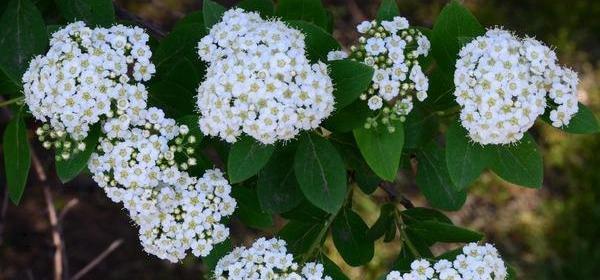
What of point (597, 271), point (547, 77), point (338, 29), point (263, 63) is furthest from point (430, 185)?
point (338, 29)

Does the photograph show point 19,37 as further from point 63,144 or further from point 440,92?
point 440,92

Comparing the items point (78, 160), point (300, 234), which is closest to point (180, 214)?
point (78, 160)

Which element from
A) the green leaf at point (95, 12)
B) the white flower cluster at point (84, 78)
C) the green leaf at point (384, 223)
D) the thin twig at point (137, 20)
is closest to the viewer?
the white flower cluster at point (84, 78)

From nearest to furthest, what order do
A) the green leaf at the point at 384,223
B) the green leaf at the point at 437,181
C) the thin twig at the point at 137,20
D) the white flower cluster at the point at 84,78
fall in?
the white flower cluster at the point at 84,78 < the green leaf at the point at 437,181 < the green leaf at the point at 384,223 < the thin twig at the point at 137,20

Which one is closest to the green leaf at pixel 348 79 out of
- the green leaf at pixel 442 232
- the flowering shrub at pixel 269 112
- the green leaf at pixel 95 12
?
the flowering shrub at pixel 269 112

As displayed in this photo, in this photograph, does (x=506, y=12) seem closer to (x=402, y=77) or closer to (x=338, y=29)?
(x=338, y=29)

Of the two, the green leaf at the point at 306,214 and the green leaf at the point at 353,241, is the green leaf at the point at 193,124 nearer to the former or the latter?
the green leaf at the point at 306,214
